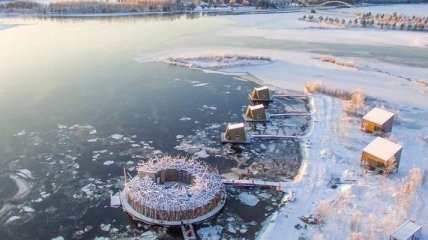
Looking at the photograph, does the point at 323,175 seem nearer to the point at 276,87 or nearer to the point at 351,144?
the point at 351,144

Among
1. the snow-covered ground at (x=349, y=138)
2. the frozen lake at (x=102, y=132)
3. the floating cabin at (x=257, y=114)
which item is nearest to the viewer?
the snow-covered ground at (x=349, y=138)

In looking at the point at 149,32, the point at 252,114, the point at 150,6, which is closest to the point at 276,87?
the point at 252,114

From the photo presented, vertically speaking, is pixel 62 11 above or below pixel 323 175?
above

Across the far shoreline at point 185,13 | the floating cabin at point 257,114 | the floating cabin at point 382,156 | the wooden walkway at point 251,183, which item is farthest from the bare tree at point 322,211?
the far shoreline at point 185,13

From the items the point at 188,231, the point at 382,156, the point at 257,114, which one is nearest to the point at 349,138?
the point at 382,156

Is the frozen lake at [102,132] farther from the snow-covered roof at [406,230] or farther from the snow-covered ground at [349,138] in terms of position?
the snow-covered roof at [406,230]

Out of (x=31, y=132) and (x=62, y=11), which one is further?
(x=62, y=11)

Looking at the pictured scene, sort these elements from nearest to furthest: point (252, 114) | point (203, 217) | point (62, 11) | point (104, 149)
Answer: point (203, 217) < point (104, 149) < point (252, 114) < point (62, 11)

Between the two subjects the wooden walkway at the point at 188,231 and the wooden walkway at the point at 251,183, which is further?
the wooden walkway at the point at 251,183
